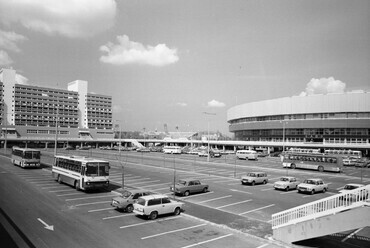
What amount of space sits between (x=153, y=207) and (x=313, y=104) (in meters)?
104

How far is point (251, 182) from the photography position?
1367 inches

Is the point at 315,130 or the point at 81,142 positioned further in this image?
the point at 81,142

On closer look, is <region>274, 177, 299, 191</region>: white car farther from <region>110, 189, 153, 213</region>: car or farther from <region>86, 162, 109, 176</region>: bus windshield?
<region>86, 162, 109, 176</region>: bus windshield

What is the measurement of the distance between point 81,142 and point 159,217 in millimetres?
152682

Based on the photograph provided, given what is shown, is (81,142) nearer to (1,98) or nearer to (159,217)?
(1,98)

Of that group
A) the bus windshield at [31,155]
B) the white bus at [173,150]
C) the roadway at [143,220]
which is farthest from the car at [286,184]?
the white bus at [173,150]

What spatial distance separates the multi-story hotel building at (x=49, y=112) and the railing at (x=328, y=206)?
138 meters

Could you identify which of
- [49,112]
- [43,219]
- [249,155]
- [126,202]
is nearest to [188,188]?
[126,202]

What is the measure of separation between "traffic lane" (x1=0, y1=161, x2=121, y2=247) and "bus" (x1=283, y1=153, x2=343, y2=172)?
45962mm

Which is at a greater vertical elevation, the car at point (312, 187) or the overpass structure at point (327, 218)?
the overpass structure at point (327, 218)

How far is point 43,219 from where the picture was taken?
18656 mm

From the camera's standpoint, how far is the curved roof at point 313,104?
101m

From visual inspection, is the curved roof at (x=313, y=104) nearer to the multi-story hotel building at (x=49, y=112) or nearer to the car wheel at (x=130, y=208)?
the multi-story hotel building at (x=49, y=112)

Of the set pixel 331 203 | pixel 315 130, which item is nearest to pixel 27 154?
pixel 331 203
